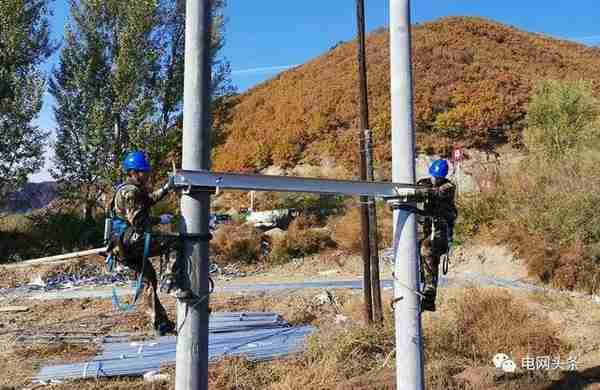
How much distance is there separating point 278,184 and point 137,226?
888 mm

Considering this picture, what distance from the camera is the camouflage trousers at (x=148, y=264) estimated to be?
306cm

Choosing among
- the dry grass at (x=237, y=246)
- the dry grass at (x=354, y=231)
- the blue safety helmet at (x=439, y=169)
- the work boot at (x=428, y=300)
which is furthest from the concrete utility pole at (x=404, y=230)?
the dry grass at (x=237, y=246)

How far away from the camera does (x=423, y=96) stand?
30.5 m

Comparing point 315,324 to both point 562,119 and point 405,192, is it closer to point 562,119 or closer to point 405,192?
point 405,192

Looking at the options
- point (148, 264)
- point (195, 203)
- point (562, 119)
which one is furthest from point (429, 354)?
point (562, 119)

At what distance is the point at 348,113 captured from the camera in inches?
1232

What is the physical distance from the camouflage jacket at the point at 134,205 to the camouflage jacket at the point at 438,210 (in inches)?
68.6

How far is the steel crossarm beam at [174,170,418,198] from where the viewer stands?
8.86 feet

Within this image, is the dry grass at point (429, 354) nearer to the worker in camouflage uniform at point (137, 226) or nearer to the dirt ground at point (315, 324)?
the dirt ground at point (315, 324)

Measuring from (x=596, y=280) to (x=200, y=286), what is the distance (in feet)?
36.2

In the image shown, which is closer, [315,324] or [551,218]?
[315,324]

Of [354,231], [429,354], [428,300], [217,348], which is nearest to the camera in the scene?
[428,300]

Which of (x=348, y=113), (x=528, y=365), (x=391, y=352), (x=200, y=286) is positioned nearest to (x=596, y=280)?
(x=528, y=365)

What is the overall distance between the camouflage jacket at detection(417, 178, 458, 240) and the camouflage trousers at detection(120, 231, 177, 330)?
172 cm
